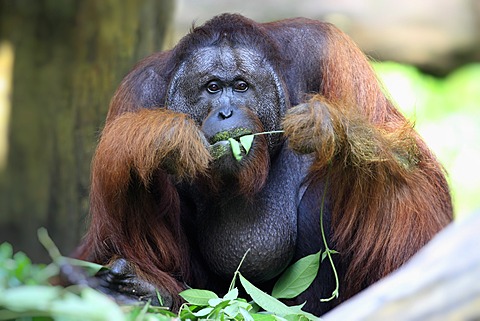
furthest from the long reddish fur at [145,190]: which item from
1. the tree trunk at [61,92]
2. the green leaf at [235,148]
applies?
the tree trunk at [61,92]

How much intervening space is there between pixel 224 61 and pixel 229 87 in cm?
13

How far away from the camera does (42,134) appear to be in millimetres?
5547

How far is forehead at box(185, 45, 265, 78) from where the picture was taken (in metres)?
3.77

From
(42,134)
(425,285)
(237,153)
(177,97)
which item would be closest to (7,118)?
(42,134)

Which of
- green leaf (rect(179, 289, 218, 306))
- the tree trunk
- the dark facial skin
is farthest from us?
the tree trunk

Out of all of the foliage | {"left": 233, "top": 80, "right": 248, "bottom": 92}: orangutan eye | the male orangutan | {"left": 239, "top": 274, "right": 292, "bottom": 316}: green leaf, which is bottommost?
the foliage

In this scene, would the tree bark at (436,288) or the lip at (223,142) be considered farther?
the lip at (223,142)

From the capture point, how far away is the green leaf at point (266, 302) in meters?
3.46

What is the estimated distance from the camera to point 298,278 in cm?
380

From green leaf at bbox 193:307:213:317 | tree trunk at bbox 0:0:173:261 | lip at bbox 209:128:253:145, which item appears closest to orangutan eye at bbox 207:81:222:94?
lip at bbox 209:128:253:145

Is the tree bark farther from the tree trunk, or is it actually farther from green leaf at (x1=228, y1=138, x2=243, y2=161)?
the tree trunk

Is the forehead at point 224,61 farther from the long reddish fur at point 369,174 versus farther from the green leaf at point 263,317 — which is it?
the green leaf at point 263,317

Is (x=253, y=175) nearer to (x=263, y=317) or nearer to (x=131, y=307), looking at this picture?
(x=263, y=317)

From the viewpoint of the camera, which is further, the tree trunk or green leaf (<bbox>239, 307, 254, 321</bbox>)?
the tree trunk
